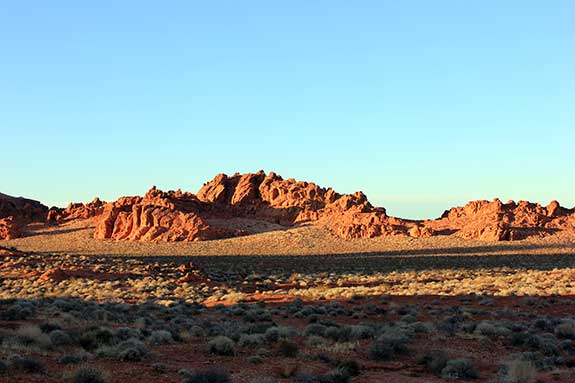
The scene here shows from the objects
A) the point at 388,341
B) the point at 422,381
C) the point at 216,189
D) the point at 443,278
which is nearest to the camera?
the point at 422,381

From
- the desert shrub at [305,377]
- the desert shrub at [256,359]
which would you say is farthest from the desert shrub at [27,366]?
the desert shrub at [305,377]

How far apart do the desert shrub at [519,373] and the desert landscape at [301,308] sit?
0.05 metres

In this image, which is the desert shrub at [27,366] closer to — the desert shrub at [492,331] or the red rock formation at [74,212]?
the desert shrub at [492,331]

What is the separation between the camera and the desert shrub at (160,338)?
1494 cm

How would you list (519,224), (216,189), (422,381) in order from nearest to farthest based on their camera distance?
(422,381) → (519,224) → (216,189)

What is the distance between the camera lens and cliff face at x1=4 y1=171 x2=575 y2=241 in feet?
276

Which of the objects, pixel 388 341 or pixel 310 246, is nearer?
pixel 388 341

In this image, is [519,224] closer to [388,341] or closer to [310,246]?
[310,246]

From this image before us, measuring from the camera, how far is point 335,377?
11133mm

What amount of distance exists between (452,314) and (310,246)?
5806 cm

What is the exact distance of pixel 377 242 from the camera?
7962 centimetres

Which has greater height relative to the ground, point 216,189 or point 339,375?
point 216,189

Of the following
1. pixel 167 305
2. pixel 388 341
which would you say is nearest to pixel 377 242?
pixel 167 305

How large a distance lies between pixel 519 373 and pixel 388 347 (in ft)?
11.1
